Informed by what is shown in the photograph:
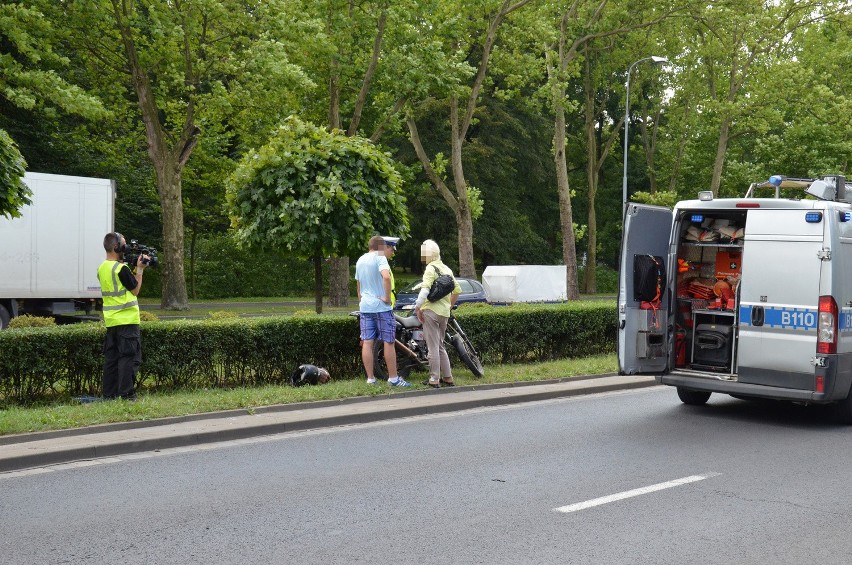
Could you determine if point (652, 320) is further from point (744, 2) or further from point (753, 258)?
point (744, 2)

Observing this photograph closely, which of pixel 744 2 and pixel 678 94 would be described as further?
pixel 678 94

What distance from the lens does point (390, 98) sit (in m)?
31.5

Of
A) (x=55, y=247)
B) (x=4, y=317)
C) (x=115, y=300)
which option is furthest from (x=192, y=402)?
(x=55, y=247)

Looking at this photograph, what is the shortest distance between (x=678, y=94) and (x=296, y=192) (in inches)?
1504

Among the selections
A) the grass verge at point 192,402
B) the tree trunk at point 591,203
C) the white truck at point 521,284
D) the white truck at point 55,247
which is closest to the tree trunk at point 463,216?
the white truck at point 521,284

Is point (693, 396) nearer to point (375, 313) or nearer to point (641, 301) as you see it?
point (641, 301)

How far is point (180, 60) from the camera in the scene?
92.2 feet

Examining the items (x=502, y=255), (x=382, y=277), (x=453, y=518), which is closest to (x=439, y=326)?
(x=382, y=277)

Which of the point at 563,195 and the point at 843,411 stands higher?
the point at 563,195

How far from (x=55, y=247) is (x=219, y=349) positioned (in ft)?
34.6

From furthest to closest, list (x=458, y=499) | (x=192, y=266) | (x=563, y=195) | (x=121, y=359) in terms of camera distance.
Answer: (x=192, y=266), (x=563, y=195), (x=121, y=359), (x=458, y=499)

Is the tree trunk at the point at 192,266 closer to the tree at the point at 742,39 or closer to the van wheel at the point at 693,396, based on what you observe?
the tree at the point at 742,39

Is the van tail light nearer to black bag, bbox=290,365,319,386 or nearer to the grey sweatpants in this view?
the grey sweatpants

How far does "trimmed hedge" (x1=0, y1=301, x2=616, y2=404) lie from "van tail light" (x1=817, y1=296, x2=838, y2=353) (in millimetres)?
5530
